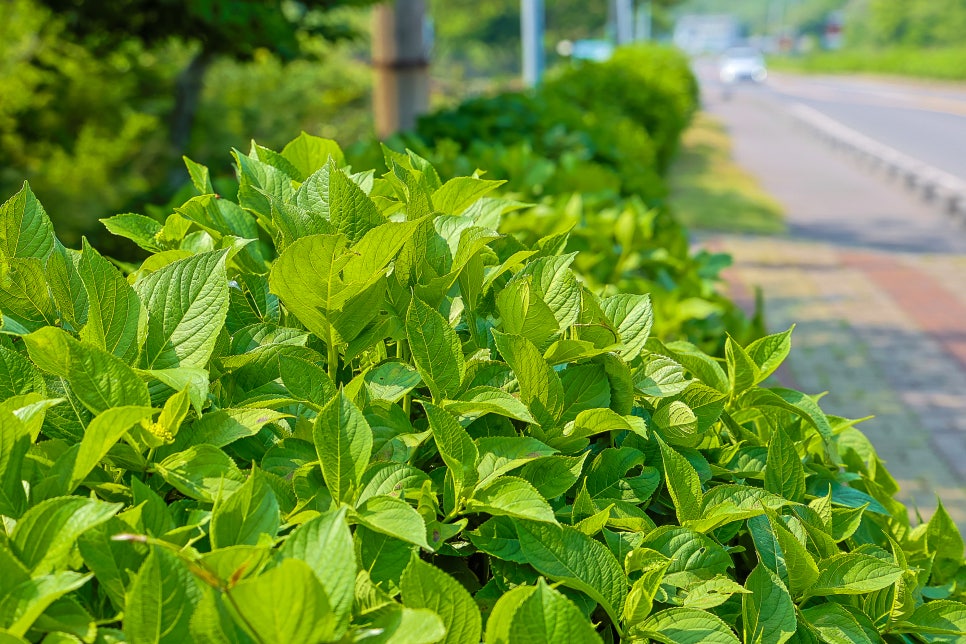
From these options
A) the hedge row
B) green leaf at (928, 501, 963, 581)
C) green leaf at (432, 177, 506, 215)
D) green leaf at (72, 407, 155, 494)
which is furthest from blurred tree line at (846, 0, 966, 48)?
green leaf at (72, 407, 155, 494)

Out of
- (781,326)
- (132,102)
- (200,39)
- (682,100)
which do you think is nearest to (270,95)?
(132,102)

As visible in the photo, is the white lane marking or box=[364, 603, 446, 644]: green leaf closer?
box=[364, 603, 446, 644]: green leaf

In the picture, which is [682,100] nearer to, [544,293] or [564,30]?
[544,293]

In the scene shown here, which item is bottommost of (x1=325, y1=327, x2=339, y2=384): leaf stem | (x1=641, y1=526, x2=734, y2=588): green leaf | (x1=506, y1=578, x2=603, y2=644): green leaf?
(x1=641, y1=526, x2=734, y2=588): green leaf

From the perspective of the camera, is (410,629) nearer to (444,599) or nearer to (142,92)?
(444,599)

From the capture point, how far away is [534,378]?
110 centimetres

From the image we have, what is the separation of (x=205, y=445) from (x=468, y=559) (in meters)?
0.34

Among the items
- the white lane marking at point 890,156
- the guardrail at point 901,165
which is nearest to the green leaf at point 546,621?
the guardrail at point 901,165

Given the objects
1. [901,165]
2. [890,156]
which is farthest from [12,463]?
[890,156]

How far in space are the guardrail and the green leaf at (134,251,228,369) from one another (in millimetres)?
12557

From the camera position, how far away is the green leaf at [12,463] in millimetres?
896

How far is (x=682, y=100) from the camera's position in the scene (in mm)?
18203

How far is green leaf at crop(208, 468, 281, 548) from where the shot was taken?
0.87 metres

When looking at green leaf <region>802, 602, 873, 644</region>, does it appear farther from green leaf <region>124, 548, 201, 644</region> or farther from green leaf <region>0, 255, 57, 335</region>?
green leaf <region>0, 255, 57, 335</region>
